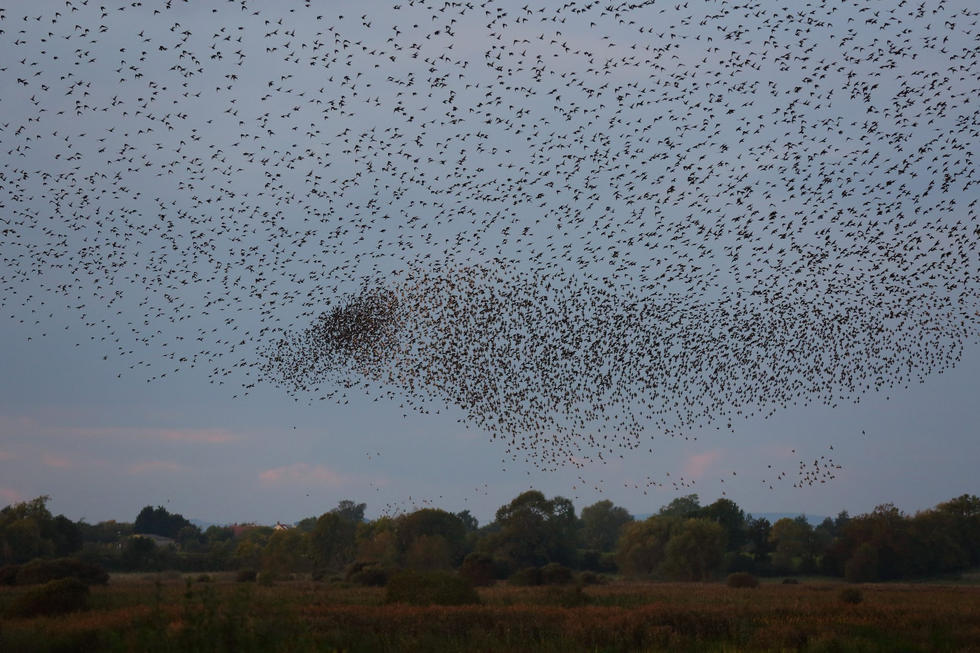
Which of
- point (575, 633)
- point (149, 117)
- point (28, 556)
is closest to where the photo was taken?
point (149, 117)

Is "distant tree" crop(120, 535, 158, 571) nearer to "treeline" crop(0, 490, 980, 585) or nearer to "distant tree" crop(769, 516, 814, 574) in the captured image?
"treeline" crop(0, 490, 980, 585)

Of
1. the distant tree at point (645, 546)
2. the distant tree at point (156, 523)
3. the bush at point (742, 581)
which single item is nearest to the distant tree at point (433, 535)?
the distant tree at point (645, 546)

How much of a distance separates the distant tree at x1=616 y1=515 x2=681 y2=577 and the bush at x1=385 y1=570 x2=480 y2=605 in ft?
196

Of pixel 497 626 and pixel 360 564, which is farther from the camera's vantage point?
pixel 360 564

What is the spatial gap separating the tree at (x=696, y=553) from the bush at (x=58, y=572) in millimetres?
56644

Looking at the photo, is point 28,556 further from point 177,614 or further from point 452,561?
point 177,614

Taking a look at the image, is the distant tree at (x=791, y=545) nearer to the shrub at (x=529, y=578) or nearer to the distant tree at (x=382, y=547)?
the distant tree at (x=382, y=547)

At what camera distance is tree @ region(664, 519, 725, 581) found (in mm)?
92875

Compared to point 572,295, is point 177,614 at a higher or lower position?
lower

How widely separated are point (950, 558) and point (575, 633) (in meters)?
81.2

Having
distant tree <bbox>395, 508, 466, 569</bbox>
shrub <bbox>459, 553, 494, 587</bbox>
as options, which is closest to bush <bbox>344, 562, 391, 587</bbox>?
shrub <bbox>459, 553, 494, 587</bbox>

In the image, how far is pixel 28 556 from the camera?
92.8 metres

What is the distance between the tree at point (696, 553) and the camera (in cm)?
9288

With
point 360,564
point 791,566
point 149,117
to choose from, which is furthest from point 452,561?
point 149,117
